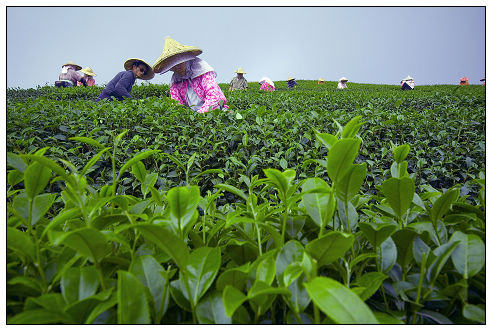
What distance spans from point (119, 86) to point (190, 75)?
1.96 meters

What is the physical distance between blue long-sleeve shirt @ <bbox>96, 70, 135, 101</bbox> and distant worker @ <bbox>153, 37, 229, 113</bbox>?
140 cm

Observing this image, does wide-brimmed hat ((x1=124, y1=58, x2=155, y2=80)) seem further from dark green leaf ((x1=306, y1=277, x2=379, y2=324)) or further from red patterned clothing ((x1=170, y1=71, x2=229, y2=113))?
dark green leaf ((x1=306, y1=277, x2=379, y2=324))

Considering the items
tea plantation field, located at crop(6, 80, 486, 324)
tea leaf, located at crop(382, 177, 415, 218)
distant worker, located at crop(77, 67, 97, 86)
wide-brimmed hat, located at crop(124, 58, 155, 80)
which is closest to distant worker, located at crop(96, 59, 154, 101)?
wide-brimmed hat, located at crop(124, 58, 155, 80)

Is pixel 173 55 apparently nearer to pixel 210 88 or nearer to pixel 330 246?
pixel 210 88

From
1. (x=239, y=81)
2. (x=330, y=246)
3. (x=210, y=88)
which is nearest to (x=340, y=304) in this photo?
(x=330, y=246)

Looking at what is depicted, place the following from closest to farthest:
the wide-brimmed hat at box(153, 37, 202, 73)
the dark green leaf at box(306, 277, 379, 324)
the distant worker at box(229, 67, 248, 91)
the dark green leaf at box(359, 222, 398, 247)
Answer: the dark green leaf at box(306, 277, 379, 324), the dark green leaf at box(359, 222, 398, 247), the wide-brimmed hat at box(153, 37, 202, 73), the distant worker at box(229, 67, 248, 91)

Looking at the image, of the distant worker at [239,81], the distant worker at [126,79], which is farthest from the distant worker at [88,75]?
the distant worker at [126,79]

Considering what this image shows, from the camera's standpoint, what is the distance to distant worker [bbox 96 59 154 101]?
265 inches

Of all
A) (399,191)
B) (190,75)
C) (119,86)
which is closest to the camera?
(399,191)

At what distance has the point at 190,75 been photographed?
5684 mm

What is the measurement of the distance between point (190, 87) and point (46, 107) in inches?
98.5

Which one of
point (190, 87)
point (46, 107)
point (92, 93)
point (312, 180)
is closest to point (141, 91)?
point (92, 93)

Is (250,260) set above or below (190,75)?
below
